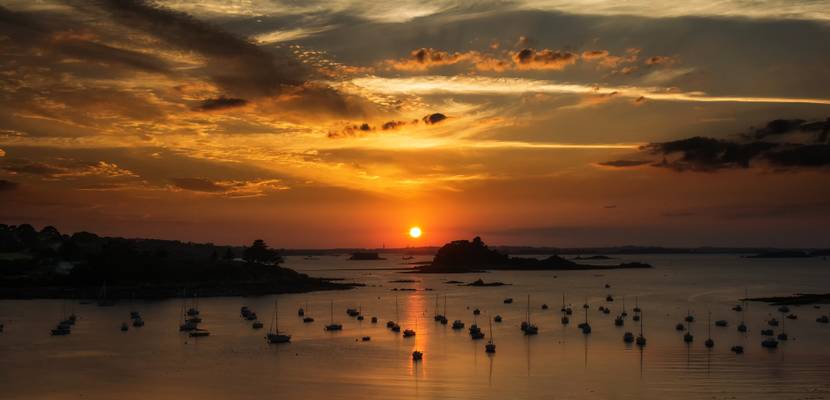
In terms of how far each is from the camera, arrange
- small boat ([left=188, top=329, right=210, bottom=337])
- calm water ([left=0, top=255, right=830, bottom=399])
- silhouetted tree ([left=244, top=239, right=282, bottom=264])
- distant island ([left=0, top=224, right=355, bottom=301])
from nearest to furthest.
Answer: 1. calm water ([left=0, top=255, right=830, bottom=399])
2. small boat ([left=188, top=329, right=210, bottom=337])
3. distant island ([left=0, top=224, right=355, bottom=301])
4. silhouetted tree ([left=244, top=239, right=282, bottom=264])

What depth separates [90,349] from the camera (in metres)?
79.2

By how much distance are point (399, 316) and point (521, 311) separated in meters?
22.0

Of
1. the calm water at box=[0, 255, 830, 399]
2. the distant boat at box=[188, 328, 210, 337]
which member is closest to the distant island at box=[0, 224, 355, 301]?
the calm water at box=[0, 255, 830, 399]

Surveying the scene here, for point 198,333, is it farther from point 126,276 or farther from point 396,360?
point 126,276

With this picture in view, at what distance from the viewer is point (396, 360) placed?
7156 centimetres

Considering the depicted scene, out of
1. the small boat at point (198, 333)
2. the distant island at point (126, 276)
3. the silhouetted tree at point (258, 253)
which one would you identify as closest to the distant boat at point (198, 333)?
the small boat at point (198, 333)

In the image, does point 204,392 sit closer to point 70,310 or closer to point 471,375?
point 471,375

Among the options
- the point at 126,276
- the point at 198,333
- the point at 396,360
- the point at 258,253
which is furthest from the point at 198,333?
the point at 258,253

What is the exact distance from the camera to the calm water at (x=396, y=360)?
55969mm

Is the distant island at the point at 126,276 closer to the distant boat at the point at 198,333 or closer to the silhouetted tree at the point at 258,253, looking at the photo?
the silhouetted tree at the point at 258,253

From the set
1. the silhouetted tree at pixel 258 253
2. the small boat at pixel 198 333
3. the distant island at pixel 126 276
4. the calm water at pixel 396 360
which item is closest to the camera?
the calm water at pixel 396 360

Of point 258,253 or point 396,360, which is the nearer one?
point 396,360

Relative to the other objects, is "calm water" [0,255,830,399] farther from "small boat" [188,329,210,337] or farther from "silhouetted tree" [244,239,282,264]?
"silhouetted tree" [244,239,282,264]

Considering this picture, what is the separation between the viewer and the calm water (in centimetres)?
5597
